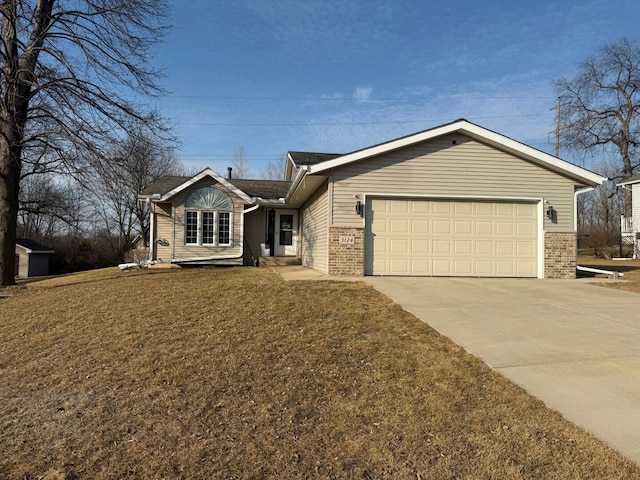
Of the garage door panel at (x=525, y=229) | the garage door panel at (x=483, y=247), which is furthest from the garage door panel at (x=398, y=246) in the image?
the garage door panel at (x=525, y=229)

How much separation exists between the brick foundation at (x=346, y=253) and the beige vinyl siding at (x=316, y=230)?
325mm

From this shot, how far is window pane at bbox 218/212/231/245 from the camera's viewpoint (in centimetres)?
1730

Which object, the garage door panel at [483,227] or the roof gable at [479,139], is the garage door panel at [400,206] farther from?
the garage door panel at [483,227]

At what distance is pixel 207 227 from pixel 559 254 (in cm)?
1268

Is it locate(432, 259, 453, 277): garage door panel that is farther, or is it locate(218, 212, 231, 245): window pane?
locate(218, 212, 231, 245): window pane

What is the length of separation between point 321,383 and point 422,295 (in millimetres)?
4750

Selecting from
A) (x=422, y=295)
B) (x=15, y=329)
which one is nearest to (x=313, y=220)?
(x=422, y=295)

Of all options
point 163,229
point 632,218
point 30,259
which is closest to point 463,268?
point 163,229

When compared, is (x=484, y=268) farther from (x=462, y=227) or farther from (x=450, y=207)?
(x=450, y=207)

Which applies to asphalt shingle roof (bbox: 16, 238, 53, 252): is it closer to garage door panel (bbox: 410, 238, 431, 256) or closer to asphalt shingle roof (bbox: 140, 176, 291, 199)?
asphalt shingle roof (bbox: 140, 176, 291, 199)

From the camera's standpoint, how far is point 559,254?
1210 cm

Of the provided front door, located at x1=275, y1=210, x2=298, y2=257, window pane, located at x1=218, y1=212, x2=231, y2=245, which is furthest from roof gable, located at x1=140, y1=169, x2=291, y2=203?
window pane, located at x1=218, y1=212, x2=231, y2=245

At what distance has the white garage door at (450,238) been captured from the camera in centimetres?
1170

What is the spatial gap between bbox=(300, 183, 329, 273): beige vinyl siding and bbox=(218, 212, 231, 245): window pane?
3077 mm
